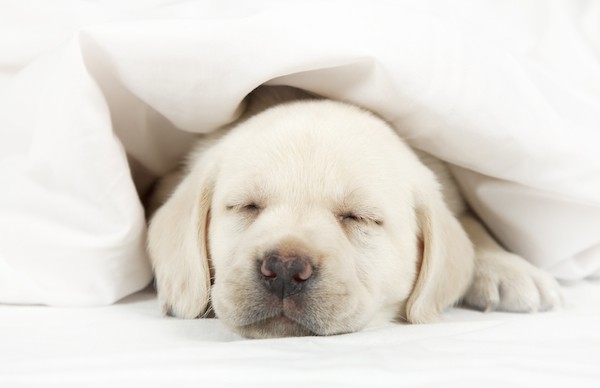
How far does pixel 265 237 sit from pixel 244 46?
516mm

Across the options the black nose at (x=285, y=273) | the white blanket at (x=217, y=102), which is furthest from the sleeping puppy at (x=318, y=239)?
the white blanket at (x=217, y=102)

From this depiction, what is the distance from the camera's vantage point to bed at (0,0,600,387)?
166 centimetres

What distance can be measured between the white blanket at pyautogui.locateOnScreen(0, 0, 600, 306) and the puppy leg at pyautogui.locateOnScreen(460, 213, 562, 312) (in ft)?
0.54

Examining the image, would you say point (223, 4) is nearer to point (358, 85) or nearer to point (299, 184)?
point (358, 85)

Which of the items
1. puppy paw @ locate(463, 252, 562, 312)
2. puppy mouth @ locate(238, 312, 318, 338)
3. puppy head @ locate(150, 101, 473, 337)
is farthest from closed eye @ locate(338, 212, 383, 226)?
puppy paw @ locate(463, 252, 562, 312)

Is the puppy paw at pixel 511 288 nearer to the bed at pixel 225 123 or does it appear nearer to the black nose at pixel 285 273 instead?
the bed at pixel 225 123

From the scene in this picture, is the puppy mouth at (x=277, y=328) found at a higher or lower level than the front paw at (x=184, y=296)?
higher

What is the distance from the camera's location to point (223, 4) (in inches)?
78.5

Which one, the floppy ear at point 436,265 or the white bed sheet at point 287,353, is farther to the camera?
the floppy ear at point 436,265

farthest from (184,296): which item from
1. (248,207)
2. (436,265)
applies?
(436,265)

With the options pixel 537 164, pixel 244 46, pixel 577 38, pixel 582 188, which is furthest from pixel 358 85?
pixel 577 38

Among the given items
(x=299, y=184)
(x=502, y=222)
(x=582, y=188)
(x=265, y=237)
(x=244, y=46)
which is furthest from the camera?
(x=502, y=222)

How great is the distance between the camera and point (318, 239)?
1570mm

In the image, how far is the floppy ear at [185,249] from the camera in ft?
5.90
